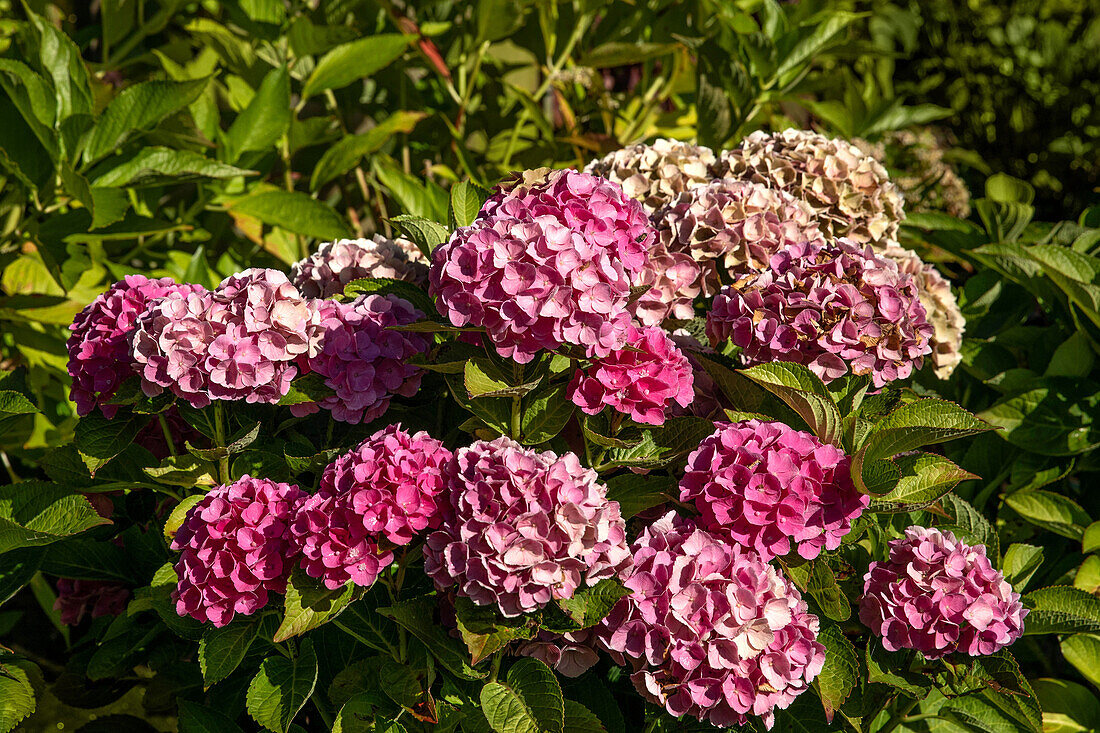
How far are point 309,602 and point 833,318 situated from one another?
2.81 feet

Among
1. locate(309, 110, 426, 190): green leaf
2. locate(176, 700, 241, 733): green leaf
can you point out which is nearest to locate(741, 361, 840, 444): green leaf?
locate(176, 700, 241, 733): green leaf

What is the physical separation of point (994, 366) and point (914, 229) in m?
0.73

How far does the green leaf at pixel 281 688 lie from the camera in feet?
4.22

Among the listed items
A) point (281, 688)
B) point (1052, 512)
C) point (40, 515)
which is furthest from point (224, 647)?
point (1052, 512)

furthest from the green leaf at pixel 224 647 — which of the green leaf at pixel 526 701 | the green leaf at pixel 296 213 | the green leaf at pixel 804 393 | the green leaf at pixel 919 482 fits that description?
the green leaf at pixel 296 213

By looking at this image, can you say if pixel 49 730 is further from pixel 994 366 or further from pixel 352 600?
pixel 994 366

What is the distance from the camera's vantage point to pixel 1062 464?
2045mm

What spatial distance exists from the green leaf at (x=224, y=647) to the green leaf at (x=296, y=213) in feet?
3.58

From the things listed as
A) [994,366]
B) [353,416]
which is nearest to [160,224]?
[353,416]

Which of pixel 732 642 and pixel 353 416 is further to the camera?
pixel 353 416

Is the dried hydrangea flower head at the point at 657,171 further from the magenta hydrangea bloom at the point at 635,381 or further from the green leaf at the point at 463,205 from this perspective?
the magenta hydrangea bloom at the point at 635,381

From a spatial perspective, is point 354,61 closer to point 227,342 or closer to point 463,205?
point 463,205

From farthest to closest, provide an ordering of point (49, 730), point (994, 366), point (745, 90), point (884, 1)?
point (884, 1) → point (745, 90) → point (994, 366) → point (49, 730)

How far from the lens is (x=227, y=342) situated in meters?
1.32
